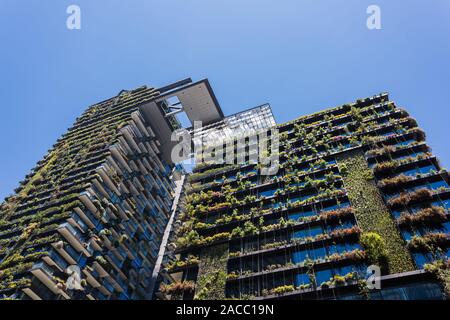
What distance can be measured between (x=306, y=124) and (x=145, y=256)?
31.3 m

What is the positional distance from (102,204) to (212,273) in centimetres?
2072

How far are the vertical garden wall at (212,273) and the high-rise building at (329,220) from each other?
12 centimetres

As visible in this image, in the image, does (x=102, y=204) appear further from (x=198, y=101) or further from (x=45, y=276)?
(x=198, y=101)

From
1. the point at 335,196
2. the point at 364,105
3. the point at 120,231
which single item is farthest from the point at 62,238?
the point at 364,105

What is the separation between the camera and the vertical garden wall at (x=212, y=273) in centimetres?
3666

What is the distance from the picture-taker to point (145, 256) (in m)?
57.5

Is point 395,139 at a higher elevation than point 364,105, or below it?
below

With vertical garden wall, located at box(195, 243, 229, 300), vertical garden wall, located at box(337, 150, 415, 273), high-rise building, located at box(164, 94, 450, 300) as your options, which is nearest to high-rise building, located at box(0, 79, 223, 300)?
high-rise building, located at box(164, 94, 450, 300)

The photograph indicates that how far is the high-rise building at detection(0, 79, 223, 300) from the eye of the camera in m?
42.1

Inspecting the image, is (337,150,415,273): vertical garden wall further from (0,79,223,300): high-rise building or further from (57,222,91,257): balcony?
(57,222,91,257): balcony

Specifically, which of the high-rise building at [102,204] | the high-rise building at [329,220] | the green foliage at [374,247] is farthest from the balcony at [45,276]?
the green foliage at [374,247]

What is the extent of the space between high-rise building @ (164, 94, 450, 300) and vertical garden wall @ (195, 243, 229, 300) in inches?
4.7

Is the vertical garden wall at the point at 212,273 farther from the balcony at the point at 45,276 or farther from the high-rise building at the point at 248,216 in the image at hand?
the balcony at the point at 45,276
